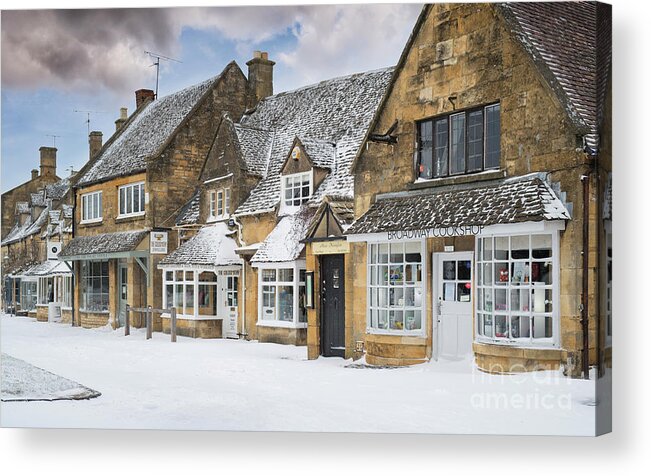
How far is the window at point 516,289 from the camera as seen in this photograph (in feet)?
35.4

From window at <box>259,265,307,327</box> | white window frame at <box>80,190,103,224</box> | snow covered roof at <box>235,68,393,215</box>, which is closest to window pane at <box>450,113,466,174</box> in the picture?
snow covered roof at <box>235,68,393,215</box>

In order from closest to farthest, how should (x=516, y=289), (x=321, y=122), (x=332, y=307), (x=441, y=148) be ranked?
(x=516, y=289)
(x=441, y=148)
(x=332, y=307)
(x=321, y=122)

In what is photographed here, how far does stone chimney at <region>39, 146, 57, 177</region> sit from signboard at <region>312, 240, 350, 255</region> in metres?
4.75

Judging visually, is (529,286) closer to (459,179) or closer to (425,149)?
(459,179)

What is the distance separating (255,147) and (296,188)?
2415 mm

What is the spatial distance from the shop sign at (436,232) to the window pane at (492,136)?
1.10 m

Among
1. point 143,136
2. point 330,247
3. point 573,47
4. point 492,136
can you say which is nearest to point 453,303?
point 492,136

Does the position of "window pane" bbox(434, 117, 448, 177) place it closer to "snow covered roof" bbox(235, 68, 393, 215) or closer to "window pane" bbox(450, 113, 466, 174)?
"window pane" bbox(450, 113, 466, 174)

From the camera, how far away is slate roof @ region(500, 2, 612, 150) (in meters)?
10.5

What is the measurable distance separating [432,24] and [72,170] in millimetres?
7061

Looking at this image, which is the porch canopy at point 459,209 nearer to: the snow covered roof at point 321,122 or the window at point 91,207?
the snow covered roof at point 321,122

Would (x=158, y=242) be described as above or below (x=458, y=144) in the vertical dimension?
below

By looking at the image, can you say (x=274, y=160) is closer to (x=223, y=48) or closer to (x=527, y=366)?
(x=223, y=48)

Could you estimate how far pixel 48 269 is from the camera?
2494 cm
